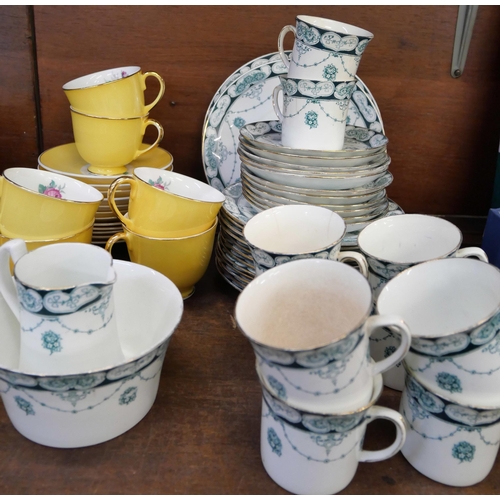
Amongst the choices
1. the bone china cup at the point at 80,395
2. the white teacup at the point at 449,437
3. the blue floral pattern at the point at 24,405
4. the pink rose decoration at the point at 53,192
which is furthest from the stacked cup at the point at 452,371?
the pink rose decoration at the point at 53,192

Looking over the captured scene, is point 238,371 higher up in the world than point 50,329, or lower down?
lower down

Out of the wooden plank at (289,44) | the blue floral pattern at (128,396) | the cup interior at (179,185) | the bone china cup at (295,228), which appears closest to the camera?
the blue floral pattern at (128,396)

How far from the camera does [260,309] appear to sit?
19.1 inches

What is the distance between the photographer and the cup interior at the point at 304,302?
1.57 ft

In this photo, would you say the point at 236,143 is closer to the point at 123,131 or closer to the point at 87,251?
the point at 123,131

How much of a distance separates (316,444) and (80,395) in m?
0.22

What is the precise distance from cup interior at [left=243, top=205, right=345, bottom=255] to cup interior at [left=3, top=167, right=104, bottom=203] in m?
0.22

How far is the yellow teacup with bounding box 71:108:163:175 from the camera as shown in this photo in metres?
0.78

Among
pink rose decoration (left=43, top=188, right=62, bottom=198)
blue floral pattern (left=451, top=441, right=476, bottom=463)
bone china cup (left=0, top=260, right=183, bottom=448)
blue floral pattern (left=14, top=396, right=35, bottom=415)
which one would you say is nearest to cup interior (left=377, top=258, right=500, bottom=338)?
blue floral pattern (left=451, top=441, right=476, bottom=463)

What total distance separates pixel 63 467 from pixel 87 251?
0.21 m

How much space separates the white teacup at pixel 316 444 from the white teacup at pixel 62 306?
0.54 ft

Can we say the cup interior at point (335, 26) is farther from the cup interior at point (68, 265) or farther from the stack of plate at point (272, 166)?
the cup interior at point (68, 265)

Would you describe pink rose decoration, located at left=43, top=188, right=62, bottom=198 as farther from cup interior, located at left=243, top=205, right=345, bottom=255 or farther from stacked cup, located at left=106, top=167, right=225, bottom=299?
cup interior, located at left=243, top=205, right=345, bottom=255

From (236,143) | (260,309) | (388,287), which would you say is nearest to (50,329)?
(260,309)
